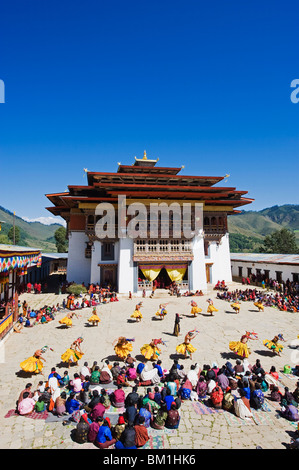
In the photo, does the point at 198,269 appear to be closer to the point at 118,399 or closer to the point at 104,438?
the point at 118,399

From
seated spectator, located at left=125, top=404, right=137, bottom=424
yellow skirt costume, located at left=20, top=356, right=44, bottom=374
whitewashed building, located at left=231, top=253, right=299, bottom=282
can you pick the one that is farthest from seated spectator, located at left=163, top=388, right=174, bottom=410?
whitewashed building, located at left=231, top=253, right=299, bottom=282

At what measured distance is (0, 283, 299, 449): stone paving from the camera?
6141mm

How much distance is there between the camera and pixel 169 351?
37.9 feet

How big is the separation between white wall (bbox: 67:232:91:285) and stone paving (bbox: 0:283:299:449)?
4.25 metres

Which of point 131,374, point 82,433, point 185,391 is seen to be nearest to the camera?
point 82,433

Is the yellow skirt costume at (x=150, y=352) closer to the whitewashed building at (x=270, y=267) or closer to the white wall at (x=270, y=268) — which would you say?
the whitewashed building at (x=270, y=267)

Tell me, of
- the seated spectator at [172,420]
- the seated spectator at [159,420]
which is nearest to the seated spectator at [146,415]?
the seated spectator at [159,420]

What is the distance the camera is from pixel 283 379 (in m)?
9.14

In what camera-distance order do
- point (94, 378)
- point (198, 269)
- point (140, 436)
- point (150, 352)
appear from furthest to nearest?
point (198, 269) → point (150, 352) → point (94, 378) → point (140, 436)

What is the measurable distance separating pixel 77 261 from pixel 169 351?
18.8 metres

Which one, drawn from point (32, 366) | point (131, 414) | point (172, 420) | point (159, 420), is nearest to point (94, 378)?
point (32, 366)

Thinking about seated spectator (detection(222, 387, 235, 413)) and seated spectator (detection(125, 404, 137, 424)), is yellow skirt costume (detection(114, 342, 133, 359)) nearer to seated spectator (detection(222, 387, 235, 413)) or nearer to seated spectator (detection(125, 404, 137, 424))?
seated spectator (detection(125, 404, 137, 424))

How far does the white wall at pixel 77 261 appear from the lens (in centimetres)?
2780

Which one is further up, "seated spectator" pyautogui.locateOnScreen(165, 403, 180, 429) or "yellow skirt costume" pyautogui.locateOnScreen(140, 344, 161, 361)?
"yellow skirt costume" pyautogui.locateOnScreen(140, 344, 161, 361)
